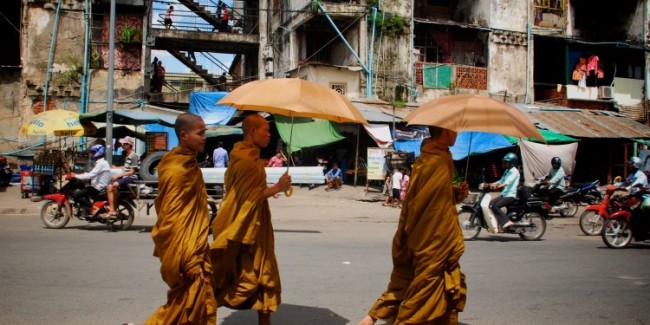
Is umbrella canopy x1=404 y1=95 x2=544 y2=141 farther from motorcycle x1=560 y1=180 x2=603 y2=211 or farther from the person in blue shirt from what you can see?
the person in blue shirt

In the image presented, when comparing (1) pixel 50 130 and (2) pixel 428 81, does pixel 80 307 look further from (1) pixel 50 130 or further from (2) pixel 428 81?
(2) pixel 428 81

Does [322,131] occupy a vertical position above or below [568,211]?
above

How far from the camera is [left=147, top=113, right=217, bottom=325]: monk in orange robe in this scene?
3.43m

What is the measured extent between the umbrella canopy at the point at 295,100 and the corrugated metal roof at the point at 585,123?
17.2m

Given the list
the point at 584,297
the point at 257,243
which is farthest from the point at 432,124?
the point at 584,297

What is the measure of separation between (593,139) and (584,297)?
18.3 meters

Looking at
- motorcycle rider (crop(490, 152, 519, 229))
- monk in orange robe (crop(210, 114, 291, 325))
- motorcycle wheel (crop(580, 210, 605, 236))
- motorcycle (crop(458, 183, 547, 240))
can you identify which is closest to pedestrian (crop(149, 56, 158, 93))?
motorcycle (crop(458, 183, 547, 240))

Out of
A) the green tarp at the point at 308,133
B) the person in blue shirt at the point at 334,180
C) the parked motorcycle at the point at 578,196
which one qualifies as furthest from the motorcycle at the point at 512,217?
the green tarp at the point at 308,133

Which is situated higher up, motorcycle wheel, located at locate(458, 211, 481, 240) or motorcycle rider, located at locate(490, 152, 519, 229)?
motorcycle rider, located at locate(490, 152, 519, 229)

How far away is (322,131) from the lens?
19125mm

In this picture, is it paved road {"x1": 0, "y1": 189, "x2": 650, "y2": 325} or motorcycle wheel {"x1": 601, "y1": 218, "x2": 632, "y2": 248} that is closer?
paved road {"x1": 0, "y1": 189, "x2": 650, "y2": 325}

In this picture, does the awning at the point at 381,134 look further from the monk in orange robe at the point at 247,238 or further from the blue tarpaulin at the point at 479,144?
the monk in orange robe at the point at 247,238

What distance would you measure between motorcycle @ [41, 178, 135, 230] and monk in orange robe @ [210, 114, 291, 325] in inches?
253

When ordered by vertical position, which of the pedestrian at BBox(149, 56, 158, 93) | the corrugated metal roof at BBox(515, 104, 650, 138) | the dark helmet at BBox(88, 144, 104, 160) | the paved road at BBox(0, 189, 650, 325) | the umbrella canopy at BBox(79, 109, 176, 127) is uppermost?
the pedestrian at BBox(149, 56, 158, 93)
